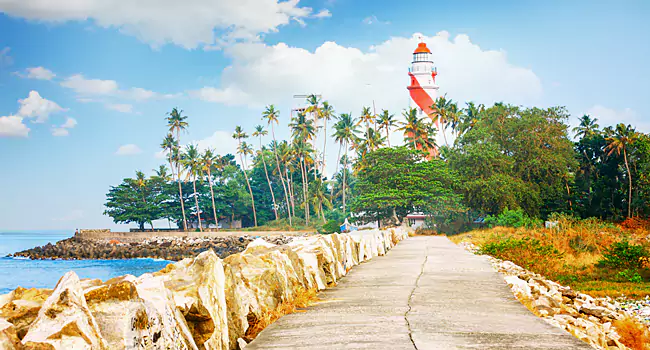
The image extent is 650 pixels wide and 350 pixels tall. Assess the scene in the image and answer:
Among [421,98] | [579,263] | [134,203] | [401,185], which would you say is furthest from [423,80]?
[579,263]

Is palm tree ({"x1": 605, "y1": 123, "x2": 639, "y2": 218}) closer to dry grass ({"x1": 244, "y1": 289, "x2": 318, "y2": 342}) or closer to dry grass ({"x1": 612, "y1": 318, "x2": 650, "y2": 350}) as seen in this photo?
dry grass ({"x1": 612, "y1": 318, "x2": 650, "y2": 350})

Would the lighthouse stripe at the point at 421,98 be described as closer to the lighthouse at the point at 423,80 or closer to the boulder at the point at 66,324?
the lighthouse at the point at 423,80

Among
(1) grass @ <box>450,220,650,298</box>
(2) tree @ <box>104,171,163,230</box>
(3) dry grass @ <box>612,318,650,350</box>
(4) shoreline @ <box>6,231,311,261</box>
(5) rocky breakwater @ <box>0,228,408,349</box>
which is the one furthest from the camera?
(2) tree @ <box>104,171,163,230</box>

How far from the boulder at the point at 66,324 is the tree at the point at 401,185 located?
167ft

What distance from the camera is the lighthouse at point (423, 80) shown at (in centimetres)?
7550

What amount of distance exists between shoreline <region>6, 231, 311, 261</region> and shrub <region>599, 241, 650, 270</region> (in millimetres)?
40840

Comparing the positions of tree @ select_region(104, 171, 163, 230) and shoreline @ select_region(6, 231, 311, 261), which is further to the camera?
tree @ select_region(104, 171, 163, 230)

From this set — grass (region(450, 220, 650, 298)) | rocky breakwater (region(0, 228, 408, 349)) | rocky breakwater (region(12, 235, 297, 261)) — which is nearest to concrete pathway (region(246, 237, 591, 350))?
rocky breakwater (region(0, 228, 408, 349))

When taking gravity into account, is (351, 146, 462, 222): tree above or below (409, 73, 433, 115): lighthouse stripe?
below

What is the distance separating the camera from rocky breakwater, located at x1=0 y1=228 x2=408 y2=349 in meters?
3.11

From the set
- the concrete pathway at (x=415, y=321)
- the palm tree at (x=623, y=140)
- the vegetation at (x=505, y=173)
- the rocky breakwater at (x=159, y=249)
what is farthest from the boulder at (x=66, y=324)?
the rocky breakwater at (x=159, y=249)

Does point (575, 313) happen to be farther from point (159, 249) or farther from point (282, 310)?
point (159, 249)

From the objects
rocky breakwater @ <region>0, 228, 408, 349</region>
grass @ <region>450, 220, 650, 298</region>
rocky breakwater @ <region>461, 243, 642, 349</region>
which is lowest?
grass @ <region>450, 220, 650, 298</region>

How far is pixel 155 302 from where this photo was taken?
12.1 feet
